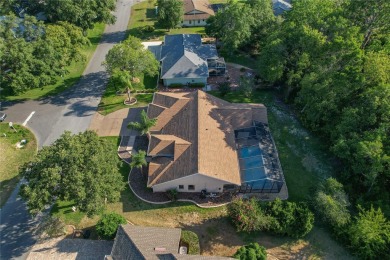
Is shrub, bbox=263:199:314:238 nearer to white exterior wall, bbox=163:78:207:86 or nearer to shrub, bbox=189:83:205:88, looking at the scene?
shrub, bbox=189:83:205:88

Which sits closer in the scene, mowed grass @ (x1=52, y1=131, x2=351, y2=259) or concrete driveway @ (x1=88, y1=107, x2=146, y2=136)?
mowed grass @ (x1=52, y1=131, x2=351, y2=259)

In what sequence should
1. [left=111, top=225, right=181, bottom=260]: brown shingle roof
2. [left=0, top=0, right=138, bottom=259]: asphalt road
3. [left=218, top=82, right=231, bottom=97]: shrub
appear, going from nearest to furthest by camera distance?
[left=111, top=225, right=181, bottom=260]: brown shingle roof, [left=0, top=0, right=138, bottom=259]: asphalt road, [left=218, top=82, right=231, bottom=97]: shrub

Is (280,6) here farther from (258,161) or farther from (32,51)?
(32,51)

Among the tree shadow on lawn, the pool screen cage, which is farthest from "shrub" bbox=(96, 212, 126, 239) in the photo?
the pool screen cage

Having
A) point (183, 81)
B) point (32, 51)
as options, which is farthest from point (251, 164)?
point (32, 51)

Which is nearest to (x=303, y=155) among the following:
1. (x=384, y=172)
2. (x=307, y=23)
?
(x=384, y=172)

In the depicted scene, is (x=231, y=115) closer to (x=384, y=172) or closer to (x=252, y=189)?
(x=252, y=189)

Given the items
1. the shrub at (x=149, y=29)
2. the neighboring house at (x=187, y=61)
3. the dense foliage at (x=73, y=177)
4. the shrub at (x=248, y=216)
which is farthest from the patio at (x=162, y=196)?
the shrub at (x=149, y=29)
